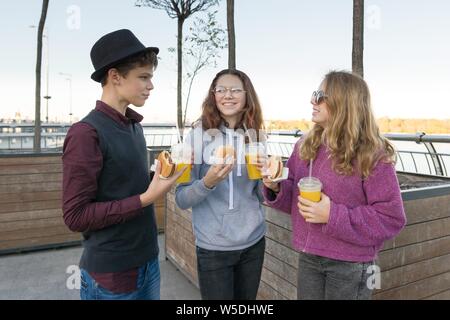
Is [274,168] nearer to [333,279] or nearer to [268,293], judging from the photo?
[333,279]

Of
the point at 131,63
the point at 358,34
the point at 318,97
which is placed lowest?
the point at 318,97

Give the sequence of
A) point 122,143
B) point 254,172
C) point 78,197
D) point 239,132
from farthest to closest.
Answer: point 239,132, point 254,172, point 122,143, point 78,197

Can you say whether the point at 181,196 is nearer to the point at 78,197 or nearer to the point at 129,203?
the point at 129,203

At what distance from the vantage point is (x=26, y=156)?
4293 millimetres

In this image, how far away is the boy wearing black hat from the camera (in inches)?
51.3

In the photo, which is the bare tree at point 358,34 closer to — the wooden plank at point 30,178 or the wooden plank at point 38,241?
the wooden plank at point 30,178

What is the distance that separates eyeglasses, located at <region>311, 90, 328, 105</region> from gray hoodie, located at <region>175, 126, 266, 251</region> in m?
0.39

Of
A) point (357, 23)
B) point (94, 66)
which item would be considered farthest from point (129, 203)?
point (357, 23)

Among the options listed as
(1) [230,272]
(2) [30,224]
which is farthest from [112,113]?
(2) [30,224]

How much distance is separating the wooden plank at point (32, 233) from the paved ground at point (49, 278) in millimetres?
200

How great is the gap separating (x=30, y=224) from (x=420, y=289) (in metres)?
4.04

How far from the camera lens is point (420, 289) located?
2342 millimetres

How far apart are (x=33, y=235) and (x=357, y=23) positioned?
4447mm
